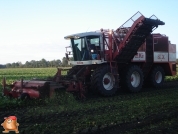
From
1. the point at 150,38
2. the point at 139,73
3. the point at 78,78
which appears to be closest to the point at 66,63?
the point at 78,78

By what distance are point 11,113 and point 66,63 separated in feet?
16.9

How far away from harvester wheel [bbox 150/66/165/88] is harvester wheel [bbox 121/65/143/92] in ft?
6.14

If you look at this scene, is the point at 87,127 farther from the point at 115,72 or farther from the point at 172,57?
the point at 172,57

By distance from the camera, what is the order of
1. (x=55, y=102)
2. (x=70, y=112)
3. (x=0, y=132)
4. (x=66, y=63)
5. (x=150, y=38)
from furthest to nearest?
(x=150, y=38)
(x=66, y=63)
(x=55, y=102)
(x=70, y=112)
(x=0, y=132)

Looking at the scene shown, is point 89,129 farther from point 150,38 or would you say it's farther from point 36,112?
point 150,38

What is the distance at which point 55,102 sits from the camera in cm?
966

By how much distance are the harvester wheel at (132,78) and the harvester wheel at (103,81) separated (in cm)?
96

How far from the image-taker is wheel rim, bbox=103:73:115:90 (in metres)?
11.5

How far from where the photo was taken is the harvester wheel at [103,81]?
10906 mm

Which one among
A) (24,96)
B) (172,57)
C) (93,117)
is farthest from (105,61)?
(172,57)

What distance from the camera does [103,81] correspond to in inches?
447

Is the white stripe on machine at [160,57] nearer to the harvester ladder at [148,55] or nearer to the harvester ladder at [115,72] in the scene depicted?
the harvester ladder at [148,55]

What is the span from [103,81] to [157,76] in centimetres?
499

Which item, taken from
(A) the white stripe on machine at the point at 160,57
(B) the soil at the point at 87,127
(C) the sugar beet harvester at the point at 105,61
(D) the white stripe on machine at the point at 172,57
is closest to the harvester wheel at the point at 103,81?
(C) the sugar beet harvester at the point at 105,61
